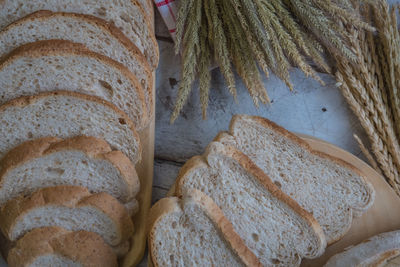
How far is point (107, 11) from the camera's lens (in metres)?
2.36

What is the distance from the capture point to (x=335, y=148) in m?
2.53

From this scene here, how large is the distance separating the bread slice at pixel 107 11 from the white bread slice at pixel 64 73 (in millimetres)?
245

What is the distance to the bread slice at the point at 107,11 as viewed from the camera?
2.30 m

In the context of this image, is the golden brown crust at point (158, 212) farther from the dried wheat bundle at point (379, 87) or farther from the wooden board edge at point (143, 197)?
the dried wheat bundle at point (379, 87)

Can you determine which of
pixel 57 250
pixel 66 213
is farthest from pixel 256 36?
pixel 57 250

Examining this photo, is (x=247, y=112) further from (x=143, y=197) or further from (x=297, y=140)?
(x=143, y=197)

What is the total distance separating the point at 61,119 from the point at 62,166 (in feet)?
0.80

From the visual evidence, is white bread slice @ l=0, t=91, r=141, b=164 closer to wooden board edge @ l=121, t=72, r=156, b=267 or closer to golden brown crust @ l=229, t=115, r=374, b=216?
wooden board edge @ l=121, t=72, r=156, b=267

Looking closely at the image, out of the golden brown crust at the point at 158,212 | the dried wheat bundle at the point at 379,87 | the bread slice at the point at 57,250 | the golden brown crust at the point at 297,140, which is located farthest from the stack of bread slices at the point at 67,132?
the dried wheat bundle at the point at 379,87

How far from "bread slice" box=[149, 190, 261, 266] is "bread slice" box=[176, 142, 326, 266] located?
0.14 meters

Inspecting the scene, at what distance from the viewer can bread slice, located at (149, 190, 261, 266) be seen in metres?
2.07

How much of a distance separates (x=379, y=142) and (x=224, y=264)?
1210 mm

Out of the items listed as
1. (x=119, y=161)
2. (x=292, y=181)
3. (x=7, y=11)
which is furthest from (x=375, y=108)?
(x=7, y=11)

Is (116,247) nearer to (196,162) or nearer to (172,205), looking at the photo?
(172,205)
